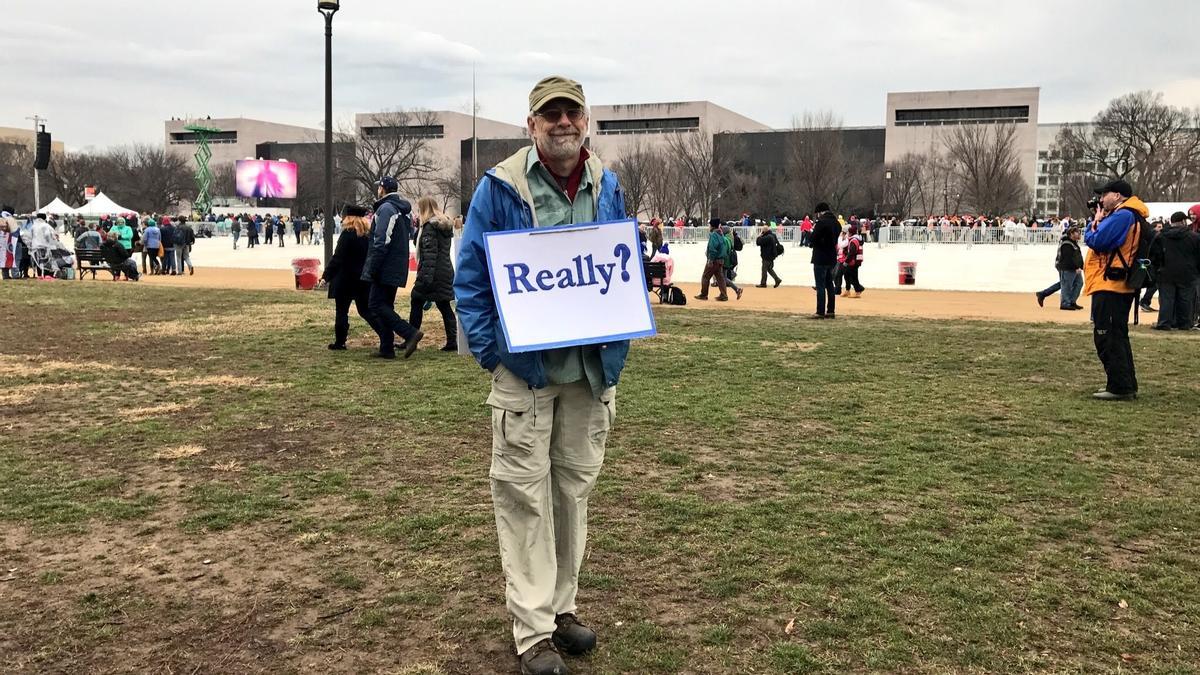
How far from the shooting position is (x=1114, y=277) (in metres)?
7.51

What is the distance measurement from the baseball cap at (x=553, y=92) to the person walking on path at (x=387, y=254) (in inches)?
245

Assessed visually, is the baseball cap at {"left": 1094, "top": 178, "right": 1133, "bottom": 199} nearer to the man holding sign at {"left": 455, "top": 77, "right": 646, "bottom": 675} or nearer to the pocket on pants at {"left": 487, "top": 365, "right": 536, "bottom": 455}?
the man holding sign at {"left": 455, "top": 77, "right": 646, "bottom": 675}

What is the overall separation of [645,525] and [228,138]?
128 metres

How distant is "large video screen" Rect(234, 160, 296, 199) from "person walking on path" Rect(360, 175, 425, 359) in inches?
3154

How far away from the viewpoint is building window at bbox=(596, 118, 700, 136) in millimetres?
94812

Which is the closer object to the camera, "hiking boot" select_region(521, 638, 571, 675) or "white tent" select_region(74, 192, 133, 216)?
"hiking boot" select_region(521, 638, 571, 675)

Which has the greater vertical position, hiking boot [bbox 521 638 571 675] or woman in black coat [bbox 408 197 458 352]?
woman in black coat [bbox 408 197 458 352]

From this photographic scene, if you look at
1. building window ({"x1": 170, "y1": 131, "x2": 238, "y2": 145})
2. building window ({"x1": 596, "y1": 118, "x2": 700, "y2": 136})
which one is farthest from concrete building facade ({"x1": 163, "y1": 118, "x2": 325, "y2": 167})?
building window ({"x1": 596, "y1": 118, "x2": 700, "y2": 136})

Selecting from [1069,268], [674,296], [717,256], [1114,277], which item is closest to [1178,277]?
[1069,268]

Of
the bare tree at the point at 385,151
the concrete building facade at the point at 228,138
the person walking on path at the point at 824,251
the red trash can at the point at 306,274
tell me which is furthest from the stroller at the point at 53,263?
the concrete building facade at the point at 228,138

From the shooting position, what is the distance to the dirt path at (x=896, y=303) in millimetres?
16172

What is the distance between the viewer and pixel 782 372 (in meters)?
9.30

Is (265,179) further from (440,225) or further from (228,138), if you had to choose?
(440,225)

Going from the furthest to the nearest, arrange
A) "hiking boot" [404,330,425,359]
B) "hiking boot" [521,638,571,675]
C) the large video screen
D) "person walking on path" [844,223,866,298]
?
the large video screen → "person walking on path" [844,223,866,298] → "hiking boot" [404,330,425,359] → "hiking boot" [521,638,571,675]
